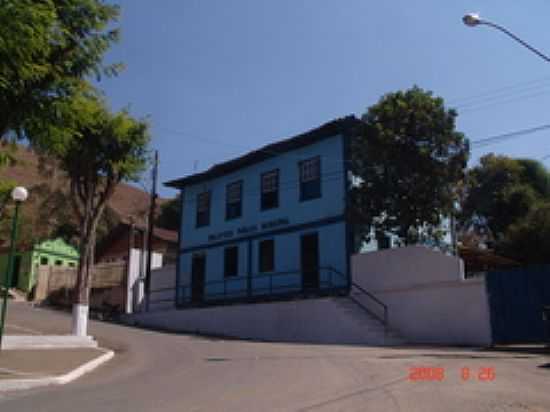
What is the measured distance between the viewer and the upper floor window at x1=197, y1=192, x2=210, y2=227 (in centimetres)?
2834

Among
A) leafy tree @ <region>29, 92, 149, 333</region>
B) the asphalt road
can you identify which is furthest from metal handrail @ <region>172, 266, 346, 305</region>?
leafy tree @ <region>29, 92, 149, 333</region>

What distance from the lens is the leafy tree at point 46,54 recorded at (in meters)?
9.61

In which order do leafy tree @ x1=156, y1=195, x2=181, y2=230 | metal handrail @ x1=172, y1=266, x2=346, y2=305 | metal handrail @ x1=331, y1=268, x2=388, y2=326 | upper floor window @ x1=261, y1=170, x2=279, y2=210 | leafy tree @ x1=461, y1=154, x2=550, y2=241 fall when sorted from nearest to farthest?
metal handrail @ x1=331, y1=268, x2=388, y2=326 → metal handrail @ x1=172, y1=266, x2=346, y2=305 → upper floor window @ x1=261, y1=170, x2=279, y2=210 → leafy tree @ x1=461, y1=154, x2=550, y2=241 → leafy tree @ x1=156, y1=195, x2=181, y2=230

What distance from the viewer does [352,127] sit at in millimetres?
21984

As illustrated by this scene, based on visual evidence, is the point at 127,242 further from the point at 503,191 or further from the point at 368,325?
the point at 368,325

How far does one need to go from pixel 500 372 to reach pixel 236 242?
17.1 m

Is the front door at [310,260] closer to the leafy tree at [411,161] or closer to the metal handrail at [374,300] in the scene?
the metal handrail at [374,300]

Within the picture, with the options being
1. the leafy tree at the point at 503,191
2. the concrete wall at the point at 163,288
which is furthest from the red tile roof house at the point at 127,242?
the leafy tree at the point at 503,191

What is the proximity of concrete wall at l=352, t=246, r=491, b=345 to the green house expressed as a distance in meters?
24.1

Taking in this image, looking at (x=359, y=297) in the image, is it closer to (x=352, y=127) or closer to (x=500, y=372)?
(x=352, y=127)

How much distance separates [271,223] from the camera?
24.5 meters

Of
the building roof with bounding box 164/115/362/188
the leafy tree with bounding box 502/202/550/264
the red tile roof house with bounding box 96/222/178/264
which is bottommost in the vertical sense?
the leafy tree with bounding box 502/202/550/264

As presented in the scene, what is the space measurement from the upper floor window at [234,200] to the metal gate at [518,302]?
42.6ft

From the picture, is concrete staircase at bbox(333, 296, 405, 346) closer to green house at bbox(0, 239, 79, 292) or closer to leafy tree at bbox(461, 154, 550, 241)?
leafy tree at bbox(461, 154, 550, 241)
